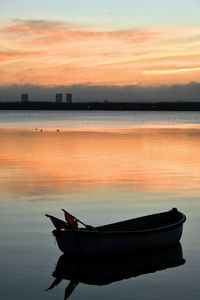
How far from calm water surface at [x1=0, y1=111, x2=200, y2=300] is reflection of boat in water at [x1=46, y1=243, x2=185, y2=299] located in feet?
0.72

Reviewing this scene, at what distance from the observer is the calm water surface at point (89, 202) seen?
13.0m

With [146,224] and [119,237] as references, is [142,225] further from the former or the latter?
[119,237]

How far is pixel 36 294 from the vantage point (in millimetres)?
12414

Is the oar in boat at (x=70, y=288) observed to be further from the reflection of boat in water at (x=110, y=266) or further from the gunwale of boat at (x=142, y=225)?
the gunwale of boat at (x=142, y=225)

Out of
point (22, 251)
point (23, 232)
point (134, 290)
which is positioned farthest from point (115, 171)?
point (134, 290)

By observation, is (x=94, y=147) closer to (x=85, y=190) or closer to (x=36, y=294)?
(x=85, y=190)

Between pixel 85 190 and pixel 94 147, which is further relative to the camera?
pixel 94 147

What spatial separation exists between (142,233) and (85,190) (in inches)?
452

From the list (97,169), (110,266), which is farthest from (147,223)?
(97,169)

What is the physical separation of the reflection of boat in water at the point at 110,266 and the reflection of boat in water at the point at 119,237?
0.16m

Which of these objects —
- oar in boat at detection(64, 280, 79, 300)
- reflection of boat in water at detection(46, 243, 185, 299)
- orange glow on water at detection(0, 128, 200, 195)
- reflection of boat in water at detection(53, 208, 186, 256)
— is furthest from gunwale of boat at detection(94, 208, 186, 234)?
orange glow on water at detection(0, 128, 200, 195)

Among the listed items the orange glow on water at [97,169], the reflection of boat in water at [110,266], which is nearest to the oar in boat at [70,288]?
the reflection of boat in water at [110,266]

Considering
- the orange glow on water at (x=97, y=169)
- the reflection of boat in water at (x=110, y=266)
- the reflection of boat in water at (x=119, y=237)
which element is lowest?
the orange glow on water at (x=97, y=169)

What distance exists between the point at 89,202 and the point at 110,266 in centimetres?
851
